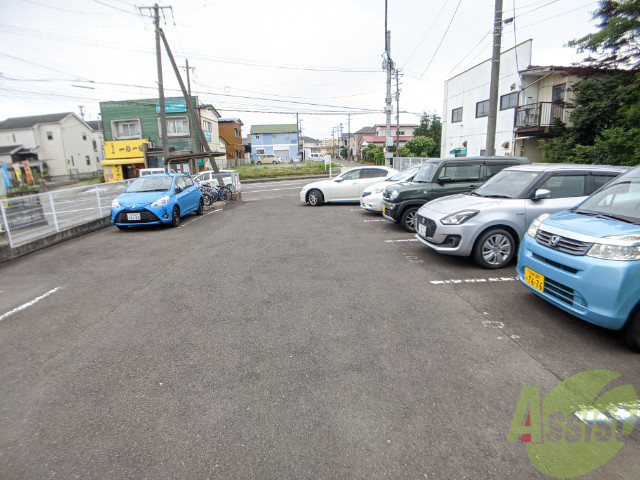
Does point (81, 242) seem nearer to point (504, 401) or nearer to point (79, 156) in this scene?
point (504, 401)

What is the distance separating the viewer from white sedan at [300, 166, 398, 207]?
12.9 metres

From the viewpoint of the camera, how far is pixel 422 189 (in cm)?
802

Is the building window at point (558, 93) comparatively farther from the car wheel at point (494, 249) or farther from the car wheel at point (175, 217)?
the car wheel at point (175, 217)

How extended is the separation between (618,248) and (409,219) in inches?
208

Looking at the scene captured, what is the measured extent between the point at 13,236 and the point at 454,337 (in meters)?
8.78

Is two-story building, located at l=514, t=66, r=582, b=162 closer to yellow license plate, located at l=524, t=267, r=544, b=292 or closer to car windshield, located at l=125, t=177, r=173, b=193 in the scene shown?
yellow license plate, located at l=524, t=267, r=544, b=292

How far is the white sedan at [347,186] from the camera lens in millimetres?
12875

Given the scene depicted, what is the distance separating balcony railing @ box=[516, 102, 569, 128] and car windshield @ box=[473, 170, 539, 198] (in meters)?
13.0

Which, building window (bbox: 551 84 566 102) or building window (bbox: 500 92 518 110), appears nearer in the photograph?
building window (bbox: 551 84 566 102)

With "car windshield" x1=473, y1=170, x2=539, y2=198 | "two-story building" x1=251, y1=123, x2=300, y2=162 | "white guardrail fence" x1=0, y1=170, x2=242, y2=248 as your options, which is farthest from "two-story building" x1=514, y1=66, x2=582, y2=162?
"two-story building" x1=251, y1=123, x2=300, y2=162

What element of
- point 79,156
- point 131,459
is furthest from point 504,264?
point 79,156

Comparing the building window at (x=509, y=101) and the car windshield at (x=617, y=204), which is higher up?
the building window at (x=509, y=101)

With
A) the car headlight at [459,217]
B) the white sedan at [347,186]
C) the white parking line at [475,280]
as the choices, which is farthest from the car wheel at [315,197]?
the white parking line at [475,280]

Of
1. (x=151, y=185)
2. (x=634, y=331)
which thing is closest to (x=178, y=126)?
(x=151, y=185)
